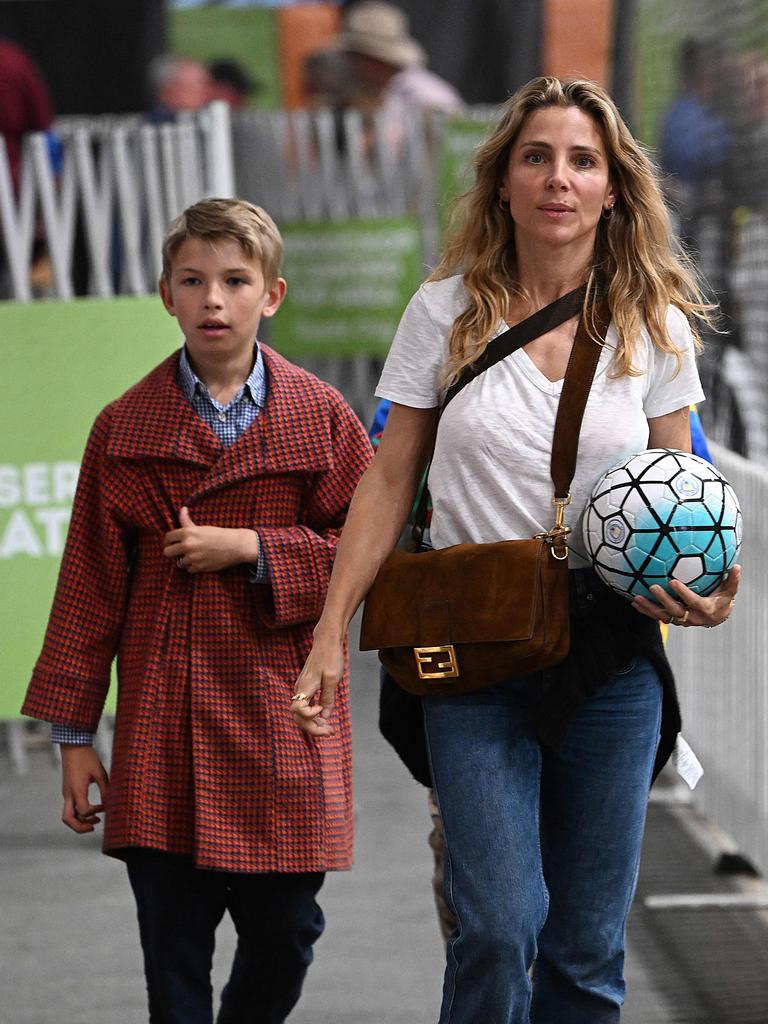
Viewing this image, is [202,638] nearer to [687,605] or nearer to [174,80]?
[687,605]

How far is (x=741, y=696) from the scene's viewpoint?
185 inches

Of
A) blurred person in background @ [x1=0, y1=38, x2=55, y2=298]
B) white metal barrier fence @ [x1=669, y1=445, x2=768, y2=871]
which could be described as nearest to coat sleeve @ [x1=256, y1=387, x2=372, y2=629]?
white metal barrier fence @ [x1=669, y1=445, x2=768, y2=871]

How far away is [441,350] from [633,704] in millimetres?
635

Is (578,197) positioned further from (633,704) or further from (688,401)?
→ (633,704)

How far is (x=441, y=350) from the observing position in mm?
2684

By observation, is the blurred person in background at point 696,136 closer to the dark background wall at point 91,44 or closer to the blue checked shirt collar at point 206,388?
the dark background wall at point 91,44

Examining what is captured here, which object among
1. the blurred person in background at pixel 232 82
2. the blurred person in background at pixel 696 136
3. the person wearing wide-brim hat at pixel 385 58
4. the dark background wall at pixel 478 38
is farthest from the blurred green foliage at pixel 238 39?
the blurred person in background at pixel 696 136

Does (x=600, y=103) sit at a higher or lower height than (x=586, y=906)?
higher

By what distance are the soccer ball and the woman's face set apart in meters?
0.38

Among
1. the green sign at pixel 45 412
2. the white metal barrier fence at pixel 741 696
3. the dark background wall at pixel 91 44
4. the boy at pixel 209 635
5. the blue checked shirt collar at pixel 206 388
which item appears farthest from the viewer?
the dark background wall at pixel 91 44

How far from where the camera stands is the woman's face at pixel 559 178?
263cm

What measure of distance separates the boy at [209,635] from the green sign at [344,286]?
289 inches

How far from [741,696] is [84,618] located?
2.31 m

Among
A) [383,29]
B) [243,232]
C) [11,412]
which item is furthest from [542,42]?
[243,232]
